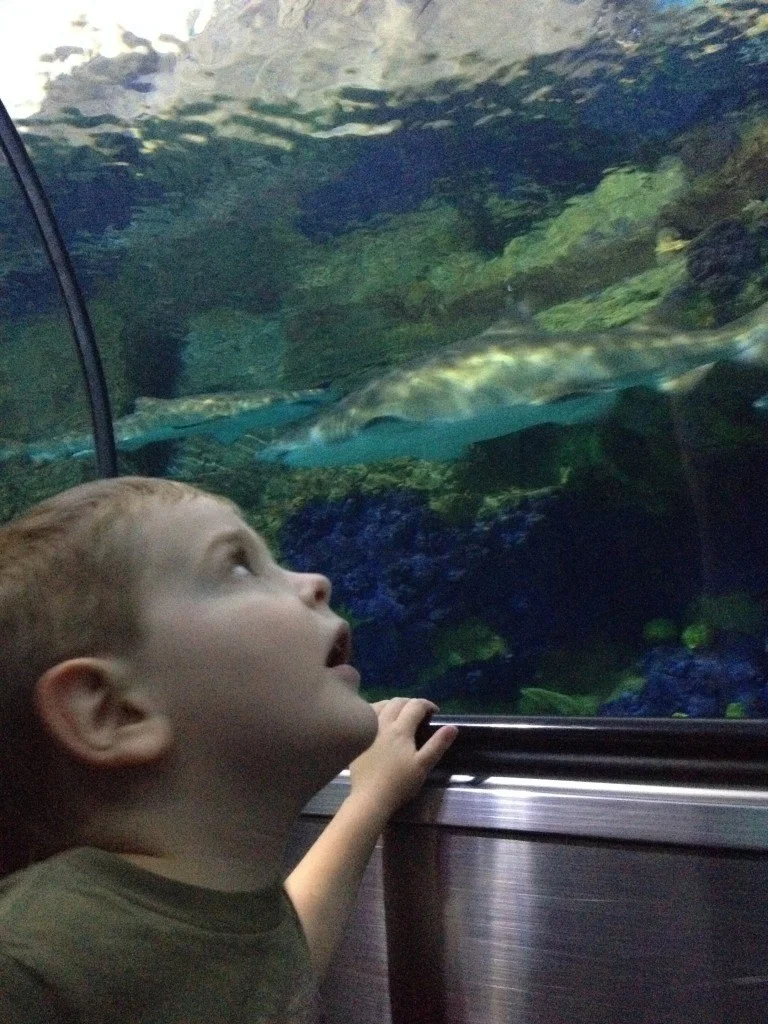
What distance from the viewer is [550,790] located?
1040mm

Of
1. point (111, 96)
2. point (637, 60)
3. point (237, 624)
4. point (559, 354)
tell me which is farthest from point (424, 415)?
point (237, 624)

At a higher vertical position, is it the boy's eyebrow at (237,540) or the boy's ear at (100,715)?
the boy's eyebrow at (237,540)

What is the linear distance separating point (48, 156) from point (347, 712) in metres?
1.52

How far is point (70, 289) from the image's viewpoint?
1785 millimetres

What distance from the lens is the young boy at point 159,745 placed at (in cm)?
78

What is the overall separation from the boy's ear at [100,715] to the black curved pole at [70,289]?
0.99 meters

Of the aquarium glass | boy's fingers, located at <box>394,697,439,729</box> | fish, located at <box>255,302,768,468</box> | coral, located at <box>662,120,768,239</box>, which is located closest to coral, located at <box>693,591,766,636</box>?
fish, located at <box>255,302,768,468</box>

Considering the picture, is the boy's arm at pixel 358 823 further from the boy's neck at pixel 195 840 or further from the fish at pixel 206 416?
the fish at pixel 206 416

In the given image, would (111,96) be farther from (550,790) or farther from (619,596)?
(550,790)

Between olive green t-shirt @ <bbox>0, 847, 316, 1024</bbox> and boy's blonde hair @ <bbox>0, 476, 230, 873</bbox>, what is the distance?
46 millimetres

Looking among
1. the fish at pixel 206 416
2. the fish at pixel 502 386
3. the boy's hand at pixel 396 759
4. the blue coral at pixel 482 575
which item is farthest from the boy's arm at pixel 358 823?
the fish at pixel 206 416

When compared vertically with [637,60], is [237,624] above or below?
below

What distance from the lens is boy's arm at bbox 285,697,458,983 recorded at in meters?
1.02

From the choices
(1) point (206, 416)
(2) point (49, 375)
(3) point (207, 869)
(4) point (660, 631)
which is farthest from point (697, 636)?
(2) point (49, 375)
